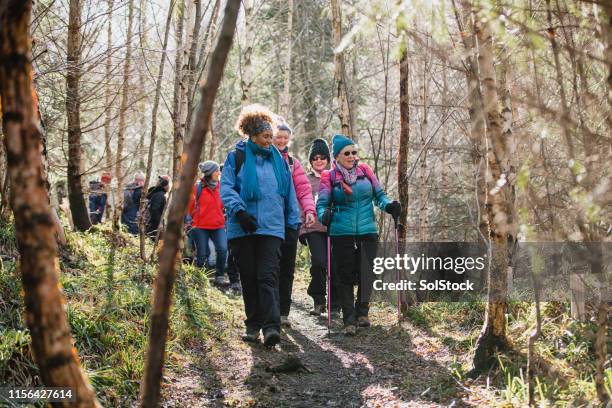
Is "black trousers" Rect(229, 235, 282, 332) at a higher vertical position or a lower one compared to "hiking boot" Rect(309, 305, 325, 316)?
higher

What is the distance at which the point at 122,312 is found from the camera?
5.77m

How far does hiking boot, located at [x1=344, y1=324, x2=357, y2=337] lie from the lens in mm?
7035

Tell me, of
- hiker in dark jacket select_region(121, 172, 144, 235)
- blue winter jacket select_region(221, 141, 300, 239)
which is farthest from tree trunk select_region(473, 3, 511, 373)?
hiker in dark jacket select_region(121, 172, 144, 235)

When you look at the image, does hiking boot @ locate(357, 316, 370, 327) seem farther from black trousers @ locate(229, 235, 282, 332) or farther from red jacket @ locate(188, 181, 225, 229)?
red jacket @ locate(188, 181, 225, 229)

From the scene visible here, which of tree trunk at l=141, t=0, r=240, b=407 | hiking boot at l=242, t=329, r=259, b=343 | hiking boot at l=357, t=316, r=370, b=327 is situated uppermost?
tree trunk at l=141, t=0, r=240, b=407

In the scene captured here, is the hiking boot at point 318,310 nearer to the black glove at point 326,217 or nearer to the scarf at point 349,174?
the black glove at point 326,217

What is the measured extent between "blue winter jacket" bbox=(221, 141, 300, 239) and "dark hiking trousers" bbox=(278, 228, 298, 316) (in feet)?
2.07

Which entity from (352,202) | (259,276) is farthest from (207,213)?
(259,276)

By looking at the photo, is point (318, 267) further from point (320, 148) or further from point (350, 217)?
point (320, 148)

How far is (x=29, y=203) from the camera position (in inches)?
93.4

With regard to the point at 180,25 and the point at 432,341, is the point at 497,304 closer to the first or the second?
the point at 432,341

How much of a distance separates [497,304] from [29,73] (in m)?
3.77

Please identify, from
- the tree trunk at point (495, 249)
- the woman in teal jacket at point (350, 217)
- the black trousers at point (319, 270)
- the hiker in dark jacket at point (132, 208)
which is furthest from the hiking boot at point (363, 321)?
the hiker in dark jacket at point (132, 208)

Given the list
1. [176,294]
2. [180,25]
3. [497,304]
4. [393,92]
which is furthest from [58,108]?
[393,92]
